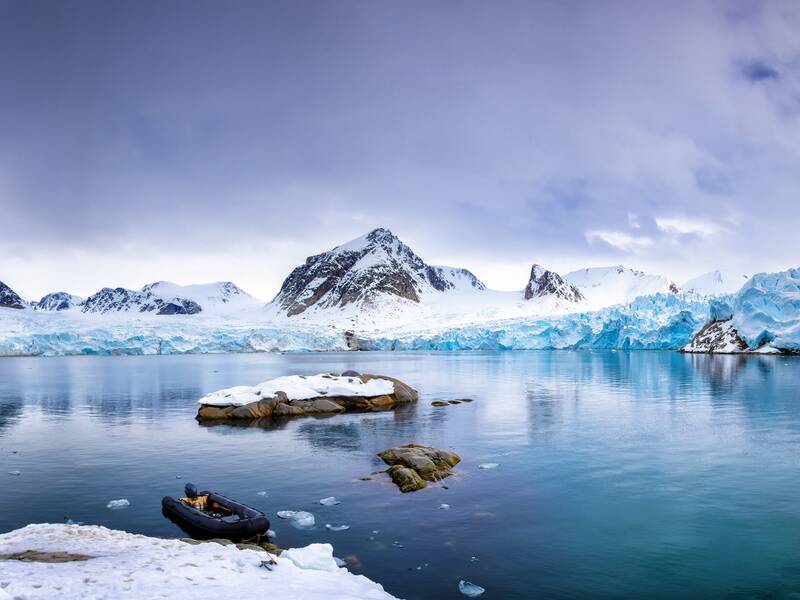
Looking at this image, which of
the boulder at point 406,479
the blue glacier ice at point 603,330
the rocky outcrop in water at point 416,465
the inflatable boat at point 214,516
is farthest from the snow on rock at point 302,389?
the blue glacier ice at point 603,330

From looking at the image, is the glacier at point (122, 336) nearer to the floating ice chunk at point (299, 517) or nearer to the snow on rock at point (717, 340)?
the snow on rock at point (717, 340)

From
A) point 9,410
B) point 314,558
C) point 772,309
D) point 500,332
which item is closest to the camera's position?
point 314,558

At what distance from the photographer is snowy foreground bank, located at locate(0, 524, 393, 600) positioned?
7375mm

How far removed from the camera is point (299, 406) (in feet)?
103

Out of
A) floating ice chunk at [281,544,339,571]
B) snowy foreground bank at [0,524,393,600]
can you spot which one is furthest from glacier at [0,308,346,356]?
floating ice chunk at [281,544,339,571]

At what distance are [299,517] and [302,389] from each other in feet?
64.0

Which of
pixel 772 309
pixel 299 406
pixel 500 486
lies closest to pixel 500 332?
pixel 772 309

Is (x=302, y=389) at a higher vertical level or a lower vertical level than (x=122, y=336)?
lower

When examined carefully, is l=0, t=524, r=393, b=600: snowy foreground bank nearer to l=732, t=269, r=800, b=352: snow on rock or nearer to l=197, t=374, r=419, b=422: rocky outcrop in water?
l=197, t=374, r=419, b=422: rocky outcrop in water

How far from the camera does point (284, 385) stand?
3256 centimetres

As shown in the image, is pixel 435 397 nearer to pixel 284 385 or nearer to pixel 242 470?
pixel 284 385

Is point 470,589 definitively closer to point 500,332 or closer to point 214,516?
point 214,516

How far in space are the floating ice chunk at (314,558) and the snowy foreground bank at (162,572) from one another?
1cm

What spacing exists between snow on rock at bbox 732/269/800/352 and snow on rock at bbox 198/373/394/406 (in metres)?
67.5
